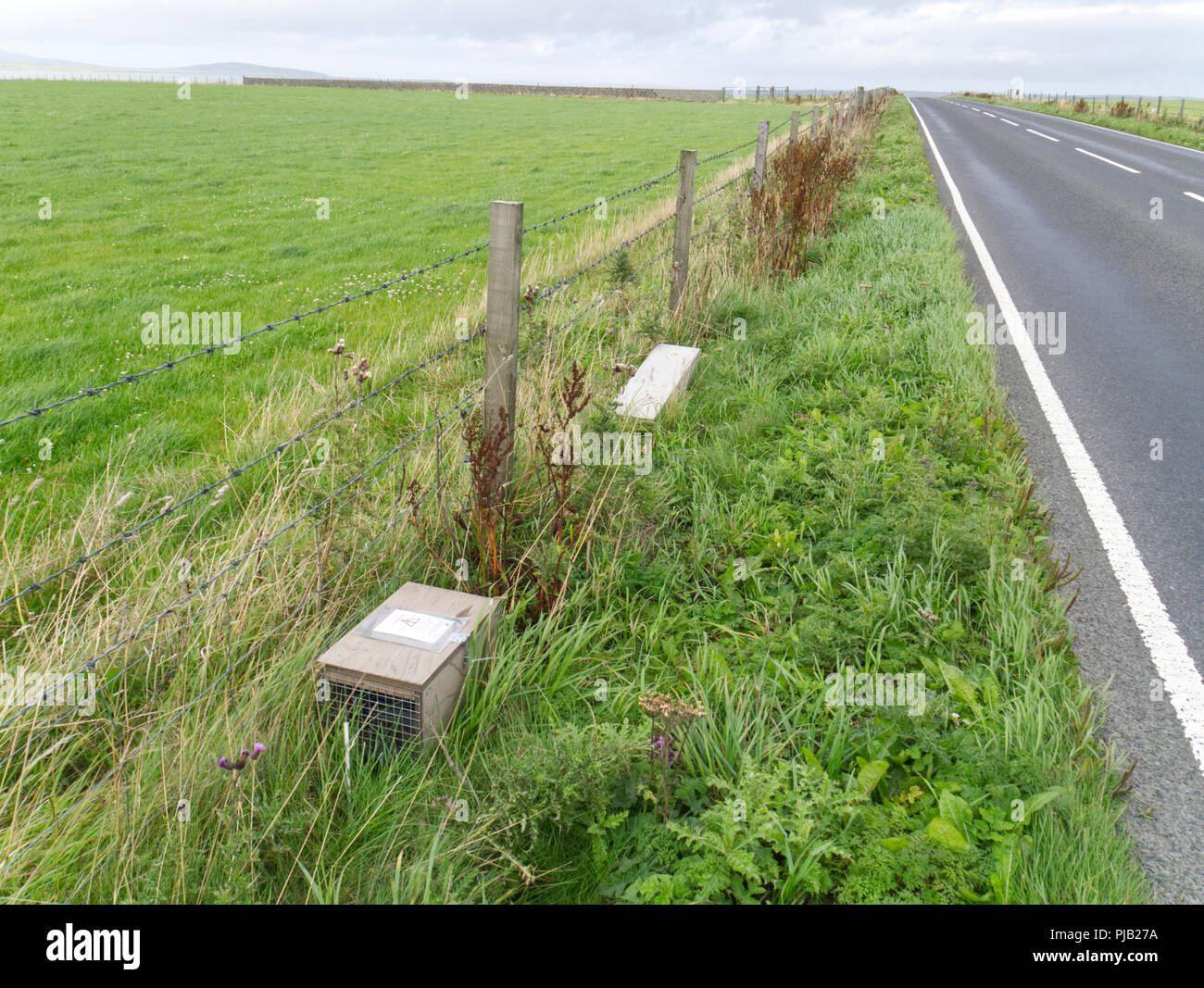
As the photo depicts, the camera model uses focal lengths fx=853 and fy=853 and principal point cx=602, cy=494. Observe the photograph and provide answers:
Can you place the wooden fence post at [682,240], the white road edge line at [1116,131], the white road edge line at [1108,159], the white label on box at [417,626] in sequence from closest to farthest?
the white label on box at [417,626], the wooden fence post at [682,240], the white road edge line at [1108,159], the white road edge line at [1116,131]

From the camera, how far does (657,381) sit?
531 centimetres

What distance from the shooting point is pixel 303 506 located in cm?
402

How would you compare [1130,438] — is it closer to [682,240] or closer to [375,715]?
[682,240]

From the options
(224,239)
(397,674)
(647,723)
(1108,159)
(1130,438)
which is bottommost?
(647,723)

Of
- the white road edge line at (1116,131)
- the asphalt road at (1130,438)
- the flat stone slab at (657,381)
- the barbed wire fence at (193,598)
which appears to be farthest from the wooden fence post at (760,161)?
the white road edge line at (1116,131)

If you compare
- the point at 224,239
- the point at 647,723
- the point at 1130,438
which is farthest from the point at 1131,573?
the point at 224,239

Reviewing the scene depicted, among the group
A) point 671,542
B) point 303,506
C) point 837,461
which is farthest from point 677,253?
point 303,506

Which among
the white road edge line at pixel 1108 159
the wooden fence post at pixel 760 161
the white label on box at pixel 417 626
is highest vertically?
the white road edge line at pixel 1108 159

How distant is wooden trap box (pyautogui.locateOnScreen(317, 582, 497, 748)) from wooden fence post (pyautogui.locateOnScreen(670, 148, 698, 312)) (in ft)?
14.5

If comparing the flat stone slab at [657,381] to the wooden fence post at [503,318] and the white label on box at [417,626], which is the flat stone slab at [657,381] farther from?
the white label on box at [417,626]

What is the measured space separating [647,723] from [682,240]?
494 cm

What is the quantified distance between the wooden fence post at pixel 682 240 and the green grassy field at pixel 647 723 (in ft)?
7.80

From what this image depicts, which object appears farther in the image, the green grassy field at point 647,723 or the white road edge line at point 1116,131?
the white road edge line at point 1116,131

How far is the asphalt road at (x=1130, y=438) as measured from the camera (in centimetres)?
285
